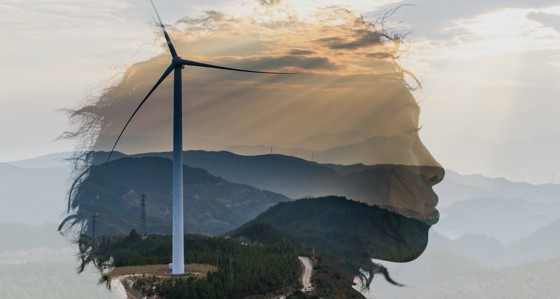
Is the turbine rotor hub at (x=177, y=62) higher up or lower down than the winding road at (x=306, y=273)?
higher up

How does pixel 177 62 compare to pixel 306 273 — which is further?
pixel 306 273

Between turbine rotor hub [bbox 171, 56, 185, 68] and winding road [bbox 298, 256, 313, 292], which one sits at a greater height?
turbine rotor hub [bbox 171, 56, 185, 68]

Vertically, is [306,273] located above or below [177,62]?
below

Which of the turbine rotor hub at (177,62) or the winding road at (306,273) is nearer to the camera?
the turbine rotor hub at (177,62)

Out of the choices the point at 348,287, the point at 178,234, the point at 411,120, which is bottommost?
the point at 348,287

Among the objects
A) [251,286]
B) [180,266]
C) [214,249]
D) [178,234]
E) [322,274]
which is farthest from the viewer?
[214,249]

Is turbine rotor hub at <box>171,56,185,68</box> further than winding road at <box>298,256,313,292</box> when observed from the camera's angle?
No

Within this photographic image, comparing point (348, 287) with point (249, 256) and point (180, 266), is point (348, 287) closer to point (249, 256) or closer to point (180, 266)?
point (249, 256)

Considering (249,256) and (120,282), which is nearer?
(120,282)

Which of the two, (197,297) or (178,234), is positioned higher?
(178,234)

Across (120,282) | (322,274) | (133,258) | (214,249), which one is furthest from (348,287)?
(120,282)

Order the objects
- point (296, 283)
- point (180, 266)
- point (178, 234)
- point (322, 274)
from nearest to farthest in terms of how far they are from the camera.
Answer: point (178, 234) < point (180, 266) < point (296, 283) < point (322, 274)
